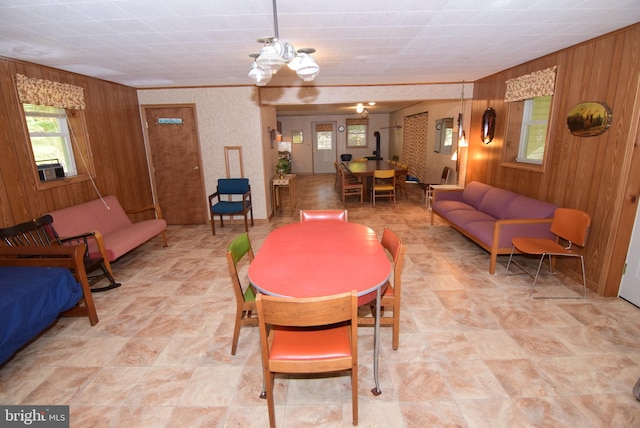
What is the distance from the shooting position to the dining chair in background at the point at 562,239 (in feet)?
9.41

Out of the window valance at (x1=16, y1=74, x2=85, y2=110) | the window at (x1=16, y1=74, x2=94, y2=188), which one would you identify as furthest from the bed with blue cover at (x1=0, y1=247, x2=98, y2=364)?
the window valance at (x1=16, y1=74, x2=85, y2=110)

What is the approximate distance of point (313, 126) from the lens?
11891 mm

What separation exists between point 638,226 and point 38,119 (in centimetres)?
610

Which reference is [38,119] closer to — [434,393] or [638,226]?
[434,393]

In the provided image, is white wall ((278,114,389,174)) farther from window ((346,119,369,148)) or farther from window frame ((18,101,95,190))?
window frame ((18,101,95,190))

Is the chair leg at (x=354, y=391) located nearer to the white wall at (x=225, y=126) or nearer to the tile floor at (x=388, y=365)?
the tile floor at (x=388, y=365)

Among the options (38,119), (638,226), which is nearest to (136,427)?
(38,119)

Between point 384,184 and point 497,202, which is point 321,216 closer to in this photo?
point 497,202

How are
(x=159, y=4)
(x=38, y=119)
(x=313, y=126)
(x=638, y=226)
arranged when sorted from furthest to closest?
(x=313, y=126) → (x=38, y=119) → (x=638, y=226) → (x=159, y=4)

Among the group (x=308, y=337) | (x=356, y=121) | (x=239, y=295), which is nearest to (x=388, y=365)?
(x=308, y=337)

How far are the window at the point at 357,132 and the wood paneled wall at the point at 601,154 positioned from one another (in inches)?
328

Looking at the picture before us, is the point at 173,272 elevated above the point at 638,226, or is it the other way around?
the point at 638,226

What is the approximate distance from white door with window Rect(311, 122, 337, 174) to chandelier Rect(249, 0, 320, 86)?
9847 mm

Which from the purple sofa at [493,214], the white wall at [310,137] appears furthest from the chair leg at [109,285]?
the white wall at [310,137]
